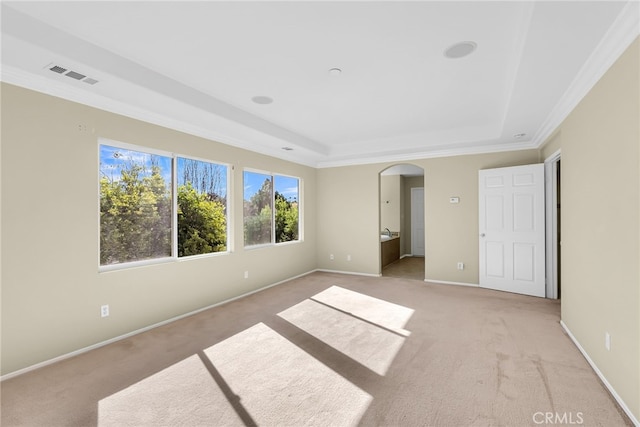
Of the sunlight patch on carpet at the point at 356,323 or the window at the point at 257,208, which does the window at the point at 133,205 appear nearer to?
the window at the point at 257,208

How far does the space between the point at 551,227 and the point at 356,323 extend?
3.37 metres

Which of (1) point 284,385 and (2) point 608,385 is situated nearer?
(2) point 608,385

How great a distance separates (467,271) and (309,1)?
5.08 metres

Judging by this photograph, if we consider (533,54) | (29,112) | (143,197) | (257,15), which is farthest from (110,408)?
(533,54)

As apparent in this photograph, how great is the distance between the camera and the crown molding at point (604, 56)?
1.77m

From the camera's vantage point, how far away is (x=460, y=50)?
8.20ft

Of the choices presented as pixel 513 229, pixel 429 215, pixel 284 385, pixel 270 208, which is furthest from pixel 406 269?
pixel 284 385

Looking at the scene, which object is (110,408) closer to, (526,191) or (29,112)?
(29,112)

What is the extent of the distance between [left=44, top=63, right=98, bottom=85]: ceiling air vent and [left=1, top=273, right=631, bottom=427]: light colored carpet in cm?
248

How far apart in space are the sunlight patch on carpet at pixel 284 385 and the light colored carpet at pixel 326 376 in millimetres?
10

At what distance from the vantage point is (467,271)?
17.9ft

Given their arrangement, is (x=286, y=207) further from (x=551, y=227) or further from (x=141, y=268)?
(x=551, y=227)

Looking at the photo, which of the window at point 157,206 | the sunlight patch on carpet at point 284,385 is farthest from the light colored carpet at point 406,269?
the sunlight patch on carpet at point 284,385

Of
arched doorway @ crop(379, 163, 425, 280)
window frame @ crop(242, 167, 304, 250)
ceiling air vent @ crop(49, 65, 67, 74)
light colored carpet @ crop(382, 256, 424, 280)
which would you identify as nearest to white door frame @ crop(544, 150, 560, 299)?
light colored carpet @ crop(382, 256, 424, 280)
